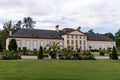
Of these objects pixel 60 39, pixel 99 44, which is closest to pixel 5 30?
pixel 60 39

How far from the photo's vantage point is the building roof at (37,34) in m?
61.8

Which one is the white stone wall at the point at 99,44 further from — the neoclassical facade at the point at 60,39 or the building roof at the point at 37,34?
the building roof at the point at 37,34

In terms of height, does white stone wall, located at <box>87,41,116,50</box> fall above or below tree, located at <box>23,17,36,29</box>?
below

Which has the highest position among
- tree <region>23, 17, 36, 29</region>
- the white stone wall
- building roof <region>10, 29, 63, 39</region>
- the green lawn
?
tree <region>23, 17, 36, 29</region>

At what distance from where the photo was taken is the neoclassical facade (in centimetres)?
6197

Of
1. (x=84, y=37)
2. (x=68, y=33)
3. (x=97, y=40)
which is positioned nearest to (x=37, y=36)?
(x=68, y=33)

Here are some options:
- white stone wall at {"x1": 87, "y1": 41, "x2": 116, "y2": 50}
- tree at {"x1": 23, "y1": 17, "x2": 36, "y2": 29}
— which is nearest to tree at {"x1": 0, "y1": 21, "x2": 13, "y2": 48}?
tree at {"x1": 23, "y1": 17, "x2": 36, "y2": 29}

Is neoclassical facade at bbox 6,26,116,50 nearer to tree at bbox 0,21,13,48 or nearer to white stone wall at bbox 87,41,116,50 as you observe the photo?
white stone wall at bbox 87,41,116,50

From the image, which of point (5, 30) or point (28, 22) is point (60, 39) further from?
point (28, 22)

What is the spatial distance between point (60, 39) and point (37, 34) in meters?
6.41

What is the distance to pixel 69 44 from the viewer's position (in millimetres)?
67125

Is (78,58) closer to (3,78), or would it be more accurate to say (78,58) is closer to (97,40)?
(3,78)

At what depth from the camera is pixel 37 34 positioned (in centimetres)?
6378

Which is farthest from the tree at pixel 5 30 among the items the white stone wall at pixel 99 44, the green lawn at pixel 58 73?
the green lawn at pixel 58 73
